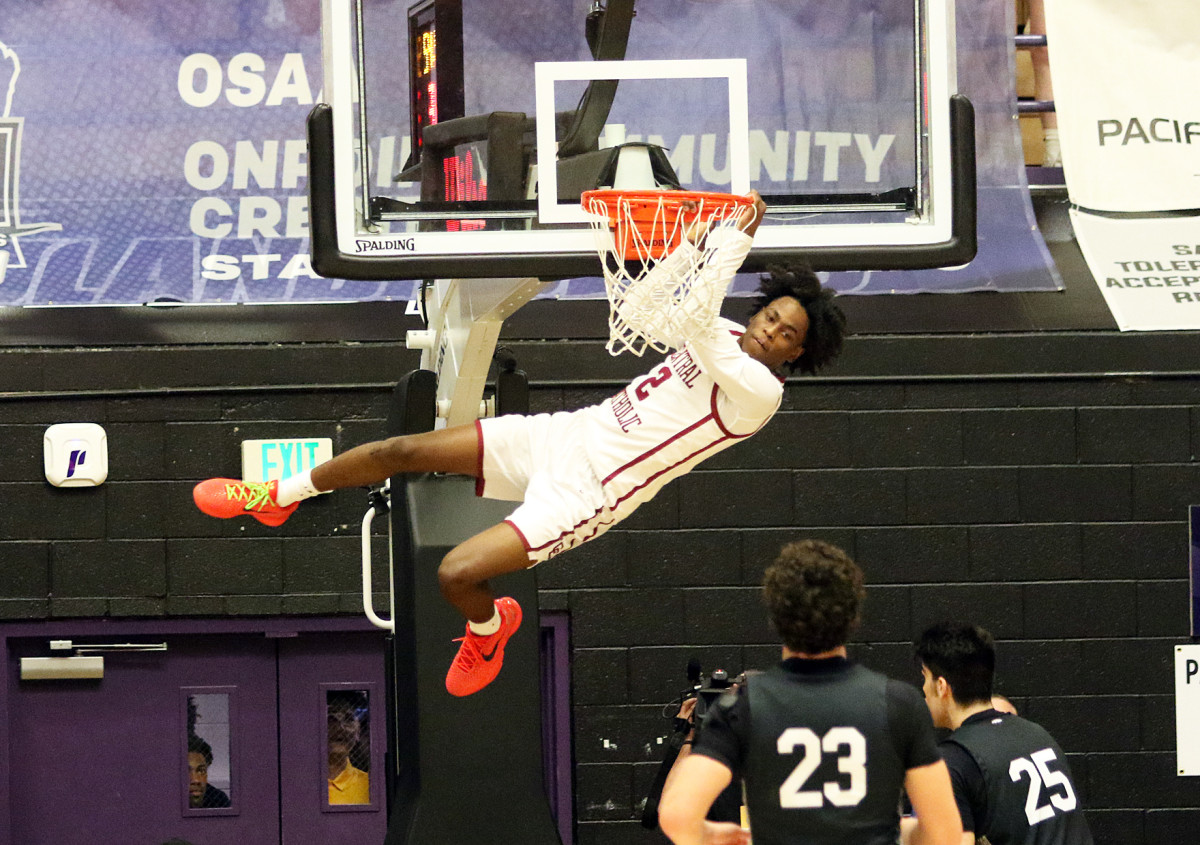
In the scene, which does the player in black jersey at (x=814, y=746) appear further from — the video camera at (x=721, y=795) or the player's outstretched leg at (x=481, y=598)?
the video camera at (x=721, y=795)

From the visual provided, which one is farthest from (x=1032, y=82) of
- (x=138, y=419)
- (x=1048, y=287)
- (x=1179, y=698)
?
(x=138, y=419)

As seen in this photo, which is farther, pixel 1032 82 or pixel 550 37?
pixel 1032 82

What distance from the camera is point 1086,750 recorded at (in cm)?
575

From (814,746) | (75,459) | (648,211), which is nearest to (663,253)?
(648,211)

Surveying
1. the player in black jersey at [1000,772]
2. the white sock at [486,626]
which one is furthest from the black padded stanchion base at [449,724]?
the player in black jersey at [1000,772]

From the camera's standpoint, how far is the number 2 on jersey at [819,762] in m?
2.40

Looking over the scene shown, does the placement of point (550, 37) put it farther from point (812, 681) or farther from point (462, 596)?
point (812, 681)

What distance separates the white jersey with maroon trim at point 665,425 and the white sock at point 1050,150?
3173mm

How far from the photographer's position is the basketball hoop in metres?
3.09

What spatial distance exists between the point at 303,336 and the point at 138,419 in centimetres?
73

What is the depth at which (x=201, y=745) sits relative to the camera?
580 cm

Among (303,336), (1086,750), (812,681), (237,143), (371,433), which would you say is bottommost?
(1086,750)

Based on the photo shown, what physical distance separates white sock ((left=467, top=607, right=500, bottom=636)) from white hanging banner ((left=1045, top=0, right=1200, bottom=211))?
3599 millimetres

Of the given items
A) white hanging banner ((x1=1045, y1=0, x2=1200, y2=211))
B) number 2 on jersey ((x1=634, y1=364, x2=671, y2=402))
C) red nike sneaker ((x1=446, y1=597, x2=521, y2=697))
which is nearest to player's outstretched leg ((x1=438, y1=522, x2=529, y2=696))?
red nike sneaker ((x1=446, y1=597, x2=521, y2=697))
